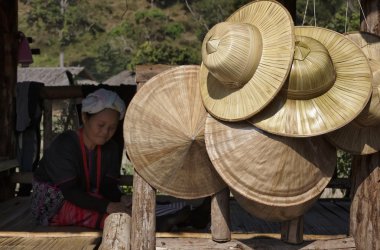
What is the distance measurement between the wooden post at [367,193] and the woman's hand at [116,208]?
1.57m

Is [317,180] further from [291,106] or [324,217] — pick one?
[324,217]

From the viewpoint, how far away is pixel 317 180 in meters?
2.63

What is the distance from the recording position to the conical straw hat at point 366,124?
259 centimetres

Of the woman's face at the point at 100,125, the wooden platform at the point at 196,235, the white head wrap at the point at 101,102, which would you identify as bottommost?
the wooden platform at the point at 196,235

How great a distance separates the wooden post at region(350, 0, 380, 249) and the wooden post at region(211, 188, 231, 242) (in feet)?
2.22

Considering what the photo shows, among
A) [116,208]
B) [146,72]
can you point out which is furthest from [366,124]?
[116,208]

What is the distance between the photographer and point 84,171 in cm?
396

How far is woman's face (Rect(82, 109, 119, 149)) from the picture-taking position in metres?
3.73

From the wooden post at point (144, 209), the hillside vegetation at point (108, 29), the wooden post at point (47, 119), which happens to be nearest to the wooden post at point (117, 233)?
the wooden post at point (144, 209)

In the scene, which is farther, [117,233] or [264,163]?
[117,233]

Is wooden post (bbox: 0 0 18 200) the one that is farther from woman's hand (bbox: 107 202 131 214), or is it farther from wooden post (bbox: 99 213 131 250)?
wooden post (bbox: 99 213 131 250)

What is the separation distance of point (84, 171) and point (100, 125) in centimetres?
40

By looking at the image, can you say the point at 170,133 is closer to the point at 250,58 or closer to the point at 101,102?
the point at 250,58

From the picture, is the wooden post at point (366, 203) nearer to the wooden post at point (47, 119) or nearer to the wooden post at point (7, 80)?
the wooden post at point (7, 80)
